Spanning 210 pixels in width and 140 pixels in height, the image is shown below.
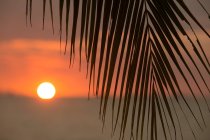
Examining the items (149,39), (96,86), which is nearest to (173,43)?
(149,39)

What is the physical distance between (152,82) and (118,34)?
0.48 ft

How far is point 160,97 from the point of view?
0.90 m

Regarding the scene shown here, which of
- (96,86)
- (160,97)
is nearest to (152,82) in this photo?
(160,97)

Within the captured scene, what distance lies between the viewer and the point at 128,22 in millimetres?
854

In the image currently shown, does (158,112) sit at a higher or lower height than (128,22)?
lower

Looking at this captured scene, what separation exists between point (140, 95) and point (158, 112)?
0.06 meters

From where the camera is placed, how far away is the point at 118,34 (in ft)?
2.75

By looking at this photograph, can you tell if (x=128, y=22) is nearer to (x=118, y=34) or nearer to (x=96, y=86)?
(x=118, y=34)

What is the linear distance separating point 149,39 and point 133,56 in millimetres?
59

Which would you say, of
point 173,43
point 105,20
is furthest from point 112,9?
point 173,43

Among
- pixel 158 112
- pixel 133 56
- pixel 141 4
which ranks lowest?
pixel 158 112

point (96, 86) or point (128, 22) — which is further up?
point (128, 22)

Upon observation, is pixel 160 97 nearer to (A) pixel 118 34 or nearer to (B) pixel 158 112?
(B) pixel 158 112

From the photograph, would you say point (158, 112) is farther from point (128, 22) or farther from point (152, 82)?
point (128, 22)
